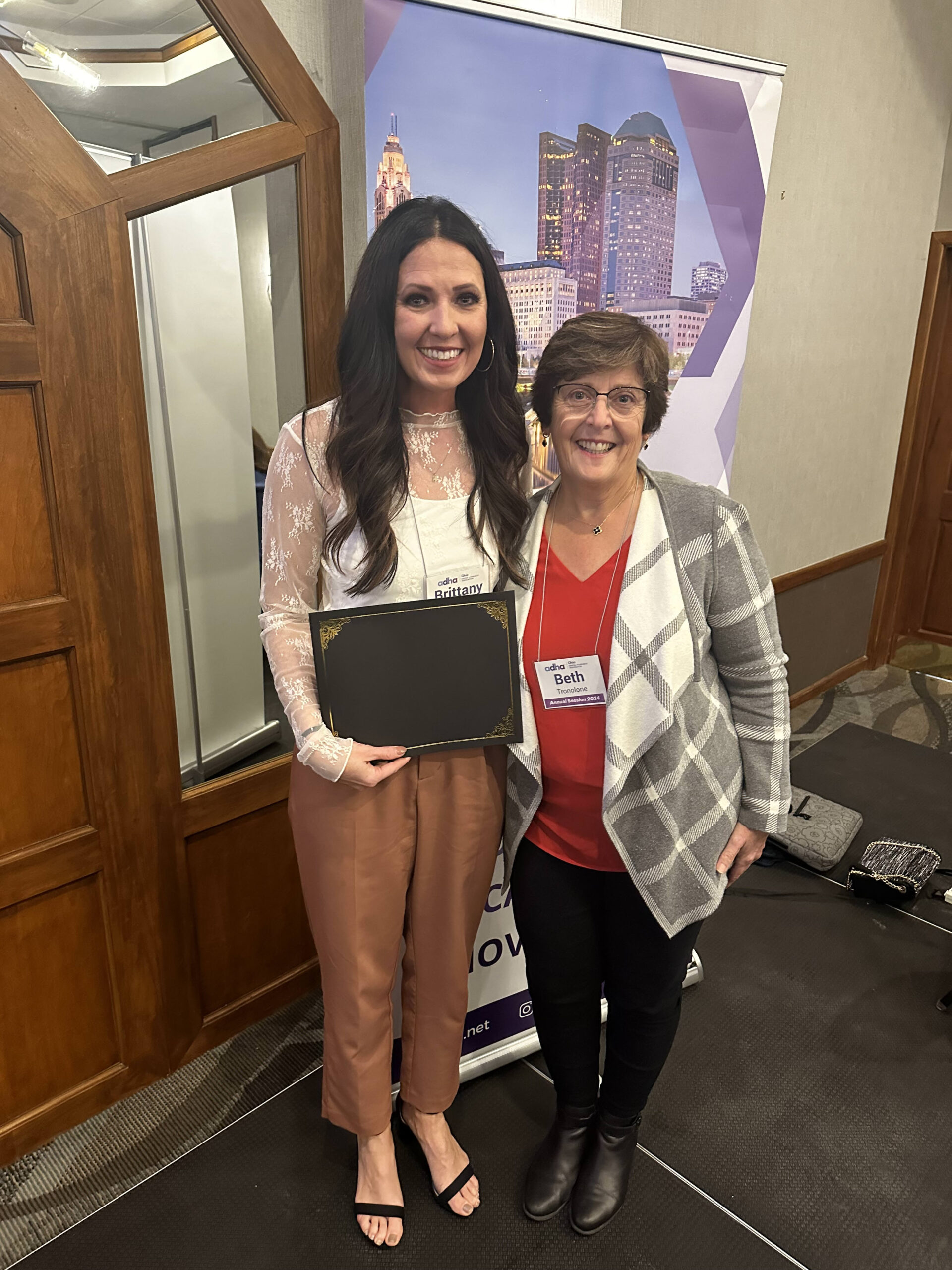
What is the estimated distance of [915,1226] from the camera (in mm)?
1581

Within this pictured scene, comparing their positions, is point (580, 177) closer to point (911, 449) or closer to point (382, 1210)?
point (382, 1210)

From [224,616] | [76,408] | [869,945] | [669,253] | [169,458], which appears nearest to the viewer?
[76,408]

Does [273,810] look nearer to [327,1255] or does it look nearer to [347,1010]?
[347,1010]

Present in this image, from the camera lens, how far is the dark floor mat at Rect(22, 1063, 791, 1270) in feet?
4.92

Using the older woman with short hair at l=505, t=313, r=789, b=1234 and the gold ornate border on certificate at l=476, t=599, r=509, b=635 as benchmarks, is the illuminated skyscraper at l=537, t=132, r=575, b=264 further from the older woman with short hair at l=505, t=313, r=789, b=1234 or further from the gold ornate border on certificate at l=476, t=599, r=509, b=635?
the gold ornate border on certificate at l=476, t=599, r=509, b=635

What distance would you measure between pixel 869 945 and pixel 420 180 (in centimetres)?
218

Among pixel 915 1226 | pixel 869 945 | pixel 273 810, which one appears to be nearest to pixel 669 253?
pixel 273 810

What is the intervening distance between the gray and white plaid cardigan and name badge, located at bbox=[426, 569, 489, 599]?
56mm

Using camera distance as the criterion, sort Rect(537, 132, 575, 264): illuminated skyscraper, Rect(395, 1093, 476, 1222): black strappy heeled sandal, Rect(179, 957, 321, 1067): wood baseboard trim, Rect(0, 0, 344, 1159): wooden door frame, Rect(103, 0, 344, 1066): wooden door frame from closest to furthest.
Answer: Rect(0, 0, 344, 1159): wooden door frame < Rect(103, 0, 344, 1066): wooden door frame < Rect(395, 1093, 476, 1222): black strappy heeled sandal < Rect(537, 132, 575, 264): illuminated skyscraper < Rect(179, 957, 321, 1067): wood baseboard trim

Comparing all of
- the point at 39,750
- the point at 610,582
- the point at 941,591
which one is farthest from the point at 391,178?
the point at 941,591

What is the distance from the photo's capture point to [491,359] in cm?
130

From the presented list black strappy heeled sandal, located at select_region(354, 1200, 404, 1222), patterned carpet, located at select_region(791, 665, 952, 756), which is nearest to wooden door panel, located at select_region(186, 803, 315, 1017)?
black strappy heeled sandal, located at select_region(354, 1200, 404, 1222)

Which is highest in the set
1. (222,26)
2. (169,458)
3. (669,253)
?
(222,26)

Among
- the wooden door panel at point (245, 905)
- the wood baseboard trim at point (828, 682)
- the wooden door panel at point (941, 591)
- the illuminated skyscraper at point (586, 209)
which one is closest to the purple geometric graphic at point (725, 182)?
the illuminated skyscraper at point (586, 209)
